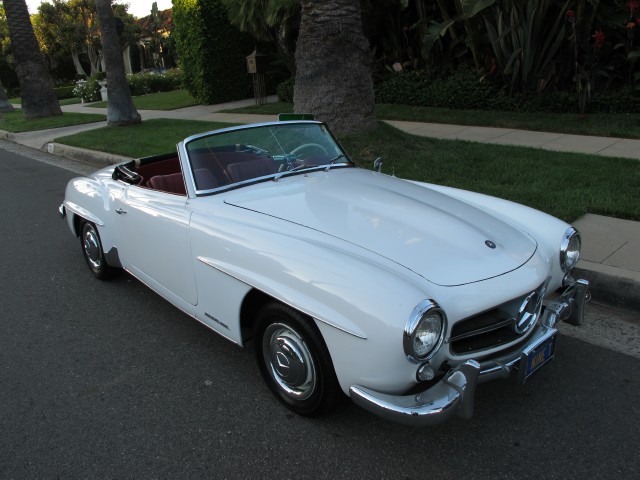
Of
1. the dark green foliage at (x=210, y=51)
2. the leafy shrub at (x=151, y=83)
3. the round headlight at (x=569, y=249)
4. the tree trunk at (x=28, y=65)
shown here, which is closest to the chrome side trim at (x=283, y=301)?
the round headlight at (x=569, y=249)

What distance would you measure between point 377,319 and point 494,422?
986 millimetres

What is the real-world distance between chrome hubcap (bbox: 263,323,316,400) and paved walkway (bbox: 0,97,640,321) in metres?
2.45

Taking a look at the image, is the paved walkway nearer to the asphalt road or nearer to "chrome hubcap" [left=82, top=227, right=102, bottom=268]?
the asphalt road

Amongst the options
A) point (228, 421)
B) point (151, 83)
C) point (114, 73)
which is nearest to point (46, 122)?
point (114, 73)

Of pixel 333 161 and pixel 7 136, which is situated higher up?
pixel 333 161

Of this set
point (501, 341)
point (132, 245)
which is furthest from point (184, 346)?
point (501, 341)

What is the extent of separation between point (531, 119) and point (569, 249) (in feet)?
25.6

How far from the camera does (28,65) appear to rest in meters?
17.0

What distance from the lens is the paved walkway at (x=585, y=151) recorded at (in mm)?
3971

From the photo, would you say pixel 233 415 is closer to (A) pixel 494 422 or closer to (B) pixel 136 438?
(B) pixel 136 438

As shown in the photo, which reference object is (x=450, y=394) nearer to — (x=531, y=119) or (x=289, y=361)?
(x=289, y=361)

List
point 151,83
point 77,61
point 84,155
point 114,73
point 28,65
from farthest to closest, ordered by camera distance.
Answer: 1. point 77,61
2. point 151,83
3. point 28,65
4. point 114,73
5. point 84,155

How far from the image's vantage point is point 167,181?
4.12 metres

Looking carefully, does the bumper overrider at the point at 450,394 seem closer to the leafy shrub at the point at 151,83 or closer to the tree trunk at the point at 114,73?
the tree trunk at the point at 114,73
